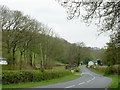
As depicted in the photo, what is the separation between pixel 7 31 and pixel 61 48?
21.3 m

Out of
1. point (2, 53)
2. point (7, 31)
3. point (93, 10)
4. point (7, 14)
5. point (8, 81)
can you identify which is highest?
point (7, 14)

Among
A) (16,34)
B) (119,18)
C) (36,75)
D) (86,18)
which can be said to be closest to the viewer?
(86,18)

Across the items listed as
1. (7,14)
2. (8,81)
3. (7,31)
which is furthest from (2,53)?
(8,81)

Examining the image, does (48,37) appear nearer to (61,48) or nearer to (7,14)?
(61,48)

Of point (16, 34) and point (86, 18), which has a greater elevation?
point (16, 34)

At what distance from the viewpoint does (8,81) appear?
55.1 ft

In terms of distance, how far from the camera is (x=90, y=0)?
8.56 meters

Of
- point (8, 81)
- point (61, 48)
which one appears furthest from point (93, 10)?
point (61, 48)

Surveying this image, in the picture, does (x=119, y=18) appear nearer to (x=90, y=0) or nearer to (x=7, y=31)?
(x=90, y=0)

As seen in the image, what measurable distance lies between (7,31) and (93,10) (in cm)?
2113

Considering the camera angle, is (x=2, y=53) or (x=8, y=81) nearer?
(x=8, y=81)

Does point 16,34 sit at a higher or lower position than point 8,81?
higher

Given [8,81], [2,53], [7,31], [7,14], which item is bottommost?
[8,81]

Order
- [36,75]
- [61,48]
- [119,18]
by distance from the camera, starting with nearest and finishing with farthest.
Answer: [119,18]
[36,75]
[61,48]
